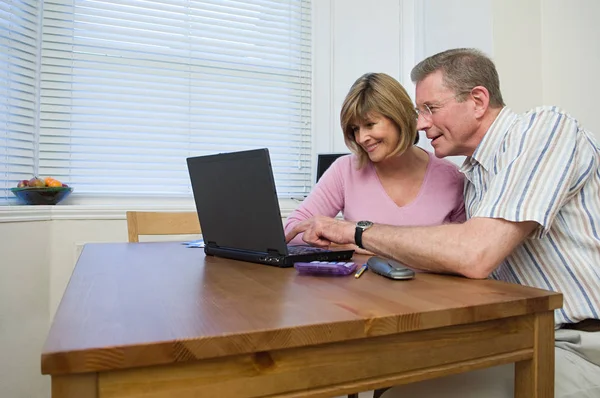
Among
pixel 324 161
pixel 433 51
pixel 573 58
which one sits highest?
pixel 433 51

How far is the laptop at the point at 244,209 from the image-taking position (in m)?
0.98

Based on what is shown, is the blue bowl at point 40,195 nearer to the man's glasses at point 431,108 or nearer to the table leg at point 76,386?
the man's glasses at point 431,108

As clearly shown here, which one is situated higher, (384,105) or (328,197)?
(384,105)

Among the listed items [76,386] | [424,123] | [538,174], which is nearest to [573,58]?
[424,123]

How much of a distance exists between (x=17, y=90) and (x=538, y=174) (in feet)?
7.69

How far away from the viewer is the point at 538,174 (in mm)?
968

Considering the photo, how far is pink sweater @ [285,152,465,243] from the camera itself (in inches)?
59.2

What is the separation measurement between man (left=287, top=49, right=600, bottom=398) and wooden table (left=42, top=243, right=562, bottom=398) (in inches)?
4.0

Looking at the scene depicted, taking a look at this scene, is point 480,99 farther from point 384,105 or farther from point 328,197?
point 328,197

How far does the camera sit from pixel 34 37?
2.33 meters

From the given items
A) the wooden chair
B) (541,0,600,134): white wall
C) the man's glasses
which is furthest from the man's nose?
(541,0,600,134): white wall

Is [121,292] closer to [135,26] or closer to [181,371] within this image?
[181,371]

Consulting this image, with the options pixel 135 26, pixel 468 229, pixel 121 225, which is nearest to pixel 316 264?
pixel 468 229

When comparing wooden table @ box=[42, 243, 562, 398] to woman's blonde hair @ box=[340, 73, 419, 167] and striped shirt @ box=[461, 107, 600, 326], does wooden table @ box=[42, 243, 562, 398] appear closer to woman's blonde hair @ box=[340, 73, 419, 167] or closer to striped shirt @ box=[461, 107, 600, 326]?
striped shirt @ box=[461, 107, 600, 326]
